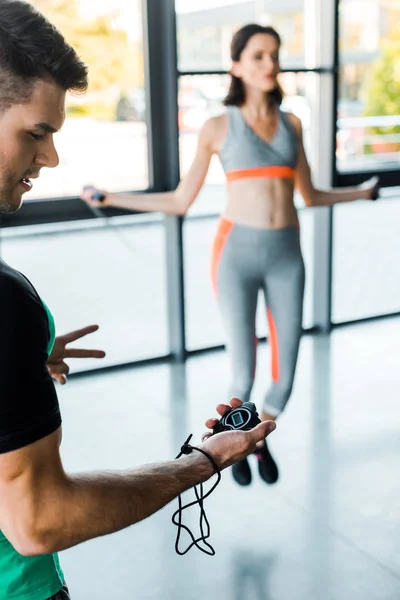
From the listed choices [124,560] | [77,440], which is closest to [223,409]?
[124,560]

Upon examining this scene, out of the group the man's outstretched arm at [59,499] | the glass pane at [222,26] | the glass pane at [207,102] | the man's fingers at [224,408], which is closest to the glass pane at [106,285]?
the glass pane at [207,102]

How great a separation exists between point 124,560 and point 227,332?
856mm

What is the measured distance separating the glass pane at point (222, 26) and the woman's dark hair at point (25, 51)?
10.2 feet

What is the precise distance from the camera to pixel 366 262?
690 centimetres

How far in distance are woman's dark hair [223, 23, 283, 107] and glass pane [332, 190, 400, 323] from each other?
230cm

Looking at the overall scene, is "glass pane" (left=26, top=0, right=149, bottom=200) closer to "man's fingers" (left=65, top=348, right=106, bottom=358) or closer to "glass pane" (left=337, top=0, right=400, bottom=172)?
"glass pane" (left=337, top=0, right=400, bottom=172)

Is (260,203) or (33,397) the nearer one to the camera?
(33,397)

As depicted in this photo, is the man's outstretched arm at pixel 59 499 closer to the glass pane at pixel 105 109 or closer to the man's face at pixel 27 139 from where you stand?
the man's face at pixel 27 139

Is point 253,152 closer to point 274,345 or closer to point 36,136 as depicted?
point 274,345

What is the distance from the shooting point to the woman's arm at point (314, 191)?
2842 millimetres

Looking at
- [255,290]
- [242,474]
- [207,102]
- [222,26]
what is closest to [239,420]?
[255,290]

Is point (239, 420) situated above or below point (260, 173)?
below

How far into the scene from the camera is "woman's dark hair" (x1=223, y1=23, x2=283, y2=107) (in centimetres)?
268

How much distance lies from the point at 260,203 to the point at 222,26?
1.89 metres
